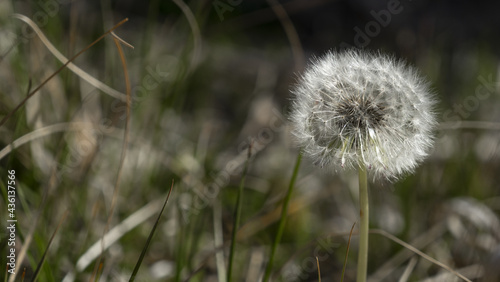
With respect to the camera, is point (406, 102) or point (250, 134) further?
point (250, 134)

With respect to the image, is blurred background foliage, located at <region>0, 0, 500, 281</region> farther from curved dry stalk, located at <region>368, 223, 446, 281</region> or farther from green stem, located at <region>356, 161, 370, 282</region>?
green stem, located at <region>356, 161, 370, 282</region>

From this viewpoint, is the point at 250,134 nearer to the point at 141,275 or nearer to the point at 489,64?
the point at 141,275

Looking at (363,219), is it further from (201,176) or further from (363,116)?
(201,176)

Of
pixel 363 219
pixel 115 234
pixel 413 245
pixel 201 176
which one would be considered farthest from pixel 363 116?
pixel 201 176

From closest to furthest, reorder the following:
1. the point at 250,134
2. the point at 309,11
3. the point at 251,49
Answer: the point at 250,134, the point at 251,49, the point at 309,11

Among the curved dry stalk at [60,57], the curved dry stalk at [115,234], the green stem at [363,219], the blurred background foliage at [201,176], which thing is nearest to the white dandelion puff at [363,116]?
the green stem at [363,219]

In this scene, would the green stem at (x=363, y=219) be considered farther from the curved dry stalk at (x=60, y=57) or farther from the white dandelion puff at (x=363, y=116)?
the curved dry stalk at (x=60, y=57)

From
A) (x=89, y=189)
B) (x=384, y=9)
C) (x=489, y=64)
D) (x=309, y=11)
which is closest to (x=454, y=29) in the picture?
(x=384, y=9)
